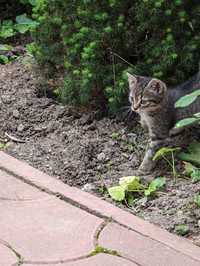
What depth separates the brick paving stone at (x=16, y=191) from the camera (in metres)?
4.70

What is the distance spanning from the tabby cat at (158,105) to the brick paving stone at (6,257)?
5.25ft

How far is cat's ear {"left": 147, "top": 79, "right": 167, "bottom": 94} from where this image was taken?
208 inches

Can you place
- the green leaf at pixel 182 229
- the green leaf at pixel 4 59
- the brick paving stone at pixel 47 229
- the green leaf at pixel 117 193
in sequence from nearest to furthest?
the brick paving stone at pixel 47 229, the green leaf at pixel 182 229, the green leaf at pixel 117 193, the green leaf at pixel 4 59

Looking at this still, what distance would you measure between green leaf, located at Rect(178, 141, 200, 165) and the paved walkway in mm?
821

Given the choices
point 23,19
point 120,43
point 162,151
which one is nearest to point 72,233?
point 162,151

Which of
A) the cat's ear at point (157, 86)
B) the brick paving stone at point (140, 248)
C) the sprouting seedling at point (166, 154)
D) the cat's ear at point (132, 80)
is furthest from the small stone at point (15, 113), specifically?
the brick paving stone at point (140, 248)

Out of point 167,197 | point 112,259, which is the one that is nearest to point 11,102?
point 167,197

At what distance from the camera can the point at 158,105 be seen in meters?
5.48

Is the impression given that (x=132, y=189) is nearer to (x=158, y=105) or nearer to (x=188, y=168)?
(x=188, y=168)

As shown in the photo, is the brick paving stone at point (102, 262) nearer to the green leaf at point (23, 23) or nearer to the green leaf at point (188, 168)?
the green leaf at point (188, 168)

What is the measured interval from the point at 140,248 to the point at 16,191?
1100 mm

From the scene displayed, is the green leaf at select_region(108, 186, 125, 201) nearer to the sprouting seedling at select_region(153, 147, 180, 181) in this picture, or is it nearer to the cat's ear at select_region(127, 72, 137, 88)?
the sprouting seedling at select_region(153, 147, 180, 181)

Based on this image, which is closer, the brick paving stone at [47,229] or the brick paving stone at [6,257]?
the brick paving stone at [6,257]

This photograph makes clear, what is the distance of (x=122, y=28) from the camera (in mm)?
5535
